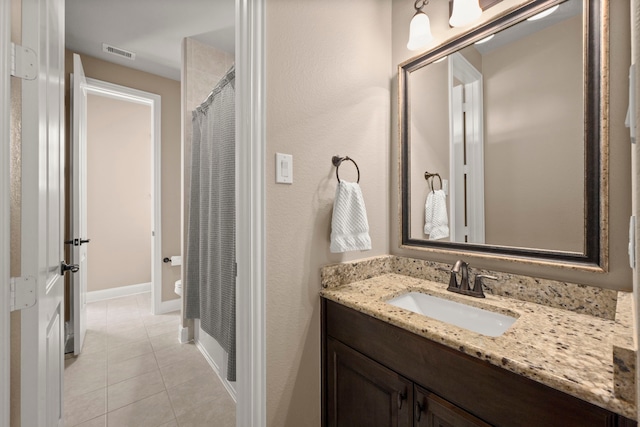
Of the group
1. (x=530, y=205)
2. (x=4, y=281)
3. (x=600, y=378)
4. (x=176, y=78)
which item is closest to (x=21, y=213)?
(x=4, y=281)

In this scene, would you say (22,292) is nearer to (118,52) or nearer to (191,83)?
(191,83)

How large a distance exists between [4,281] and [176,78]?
10.1 feet

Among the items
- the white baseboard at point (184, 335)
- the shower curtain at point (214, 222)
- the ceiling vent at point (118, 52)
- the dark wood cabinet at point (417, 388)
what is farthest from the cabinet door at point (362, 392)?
the ceiling vent at point (118, 52)

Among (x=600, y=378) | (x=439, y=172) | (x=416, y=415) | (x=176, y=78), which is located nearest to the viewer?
(x=600, y=378)

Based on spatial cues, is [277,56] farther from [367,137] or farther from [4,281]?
[4,281]

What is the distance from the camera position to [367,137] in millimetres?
1449

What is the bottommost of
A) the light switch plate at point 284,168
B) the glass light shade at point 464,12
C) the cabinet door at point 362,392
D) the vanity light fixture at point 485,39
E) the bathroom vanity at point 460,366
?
the cabinet door at point 362,392

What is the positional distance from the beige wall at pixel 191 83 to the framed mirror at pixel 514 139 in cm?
180

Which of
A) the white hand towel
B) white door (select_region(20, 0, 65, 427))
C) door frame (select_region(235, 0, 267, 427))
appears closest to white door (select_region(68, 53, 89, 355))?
white door (select_region(20, 0, 65, 427))

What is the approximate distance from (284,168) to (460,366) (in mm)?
A: 899

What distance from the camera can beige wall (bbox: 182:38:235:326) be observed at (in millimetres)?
2395

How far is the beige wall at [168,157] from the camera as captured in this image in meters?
3.02

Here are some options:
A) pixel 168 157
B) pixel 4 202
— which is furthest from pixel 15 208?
pixel 168 157

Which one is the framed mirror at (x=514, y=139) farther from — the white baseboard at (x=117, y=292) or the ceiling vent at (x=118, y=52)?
the white baseboard at (x=117, y=292)
